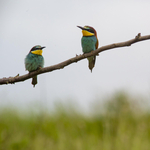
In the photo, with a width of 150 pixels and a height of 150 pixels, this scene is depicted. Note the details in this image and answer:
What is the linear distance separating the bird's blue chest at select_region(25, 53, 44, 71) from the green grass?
107 inches

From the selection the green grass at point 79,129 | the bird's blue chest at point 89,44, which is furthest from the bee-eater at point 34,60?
the green grass at point 79,129

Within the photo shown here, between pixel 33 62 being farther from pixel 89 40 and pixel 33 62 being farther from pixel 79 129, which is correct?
pixel 79 129

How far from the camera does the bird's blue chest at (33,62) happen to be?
2331 millimetres

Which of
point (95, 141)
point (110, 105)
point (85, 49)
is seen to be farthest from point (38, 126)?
point (85, 49)

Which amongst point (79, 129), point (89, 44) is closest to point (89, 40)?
point (89, 44)

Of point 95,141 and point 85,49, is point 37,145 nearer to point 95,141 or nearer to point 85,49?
point 95,141

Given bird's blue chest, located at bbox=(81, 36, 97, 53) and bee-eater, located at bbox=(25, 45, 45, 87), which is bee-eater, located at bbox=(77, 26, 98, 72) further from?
bee-eater, located at bbox=(25, 45, 45, 87)

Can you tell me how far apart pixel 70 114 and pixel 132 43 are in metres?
4.82

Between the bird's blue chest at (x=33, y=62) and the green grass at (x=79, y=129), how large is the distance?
2.72 meters

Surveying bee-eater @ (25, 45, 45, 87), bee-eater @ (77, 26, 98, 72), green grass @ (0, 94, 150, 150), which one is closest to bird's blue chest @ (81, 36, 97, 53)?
bee-eater @ (77, 26, 98, 72)

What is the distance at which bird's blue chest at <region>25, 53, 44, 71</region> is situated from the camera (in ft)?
7.65

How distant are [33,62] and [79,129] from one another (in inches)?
152

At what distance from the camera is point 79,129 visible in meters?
5.86

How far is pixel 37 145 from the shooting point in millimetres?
5395
